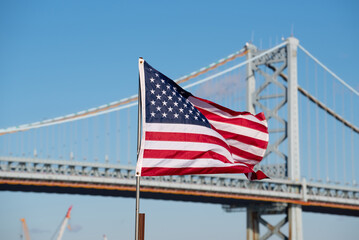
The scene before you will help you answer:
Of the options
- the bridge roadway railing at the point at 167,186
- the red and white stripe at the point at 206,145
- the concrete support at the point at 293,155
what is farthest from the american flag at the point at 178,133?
the concrete support at the point at 293,155

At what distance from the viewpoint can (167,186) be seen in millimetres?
65688

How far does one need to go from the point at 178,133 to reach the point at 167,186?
51061 millimetres

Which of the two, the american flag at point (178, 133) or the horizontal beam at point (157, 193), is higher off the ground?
the horizontal beam at point (157, 193)

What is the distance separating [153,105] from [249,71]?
67.6 metres

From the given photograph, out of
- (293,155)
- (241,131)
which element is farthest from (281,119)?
(241,131)

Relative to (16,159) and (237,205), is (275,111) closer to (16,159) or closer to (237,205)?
(237,205)

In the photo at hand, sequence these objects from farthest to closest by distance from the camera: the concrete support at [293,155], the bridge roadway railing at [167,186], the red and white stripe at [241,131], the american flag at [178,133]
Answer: the concrete support at [293,155], the bridge roadway railing at [167,186], the red and white stripe at [241,131], the american flag at [178,133]

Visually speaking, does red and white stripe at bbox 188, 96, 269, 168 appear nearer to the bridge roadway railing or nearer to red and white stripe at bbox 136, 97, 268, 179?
red and white stripe at bbox 136, 97, 268, 179

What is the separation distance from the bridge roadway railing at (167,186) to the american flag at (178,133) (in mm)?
43668

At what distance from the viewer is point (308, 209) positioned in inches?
3307

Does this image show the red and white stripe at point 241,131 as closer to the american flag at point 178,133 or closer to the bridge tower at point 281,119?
the american flag at point 178,133

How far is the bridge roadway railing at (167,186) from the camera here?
60156 mm

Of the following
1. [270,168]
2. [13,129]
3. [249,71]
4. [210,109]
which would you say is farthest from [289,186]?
[210,109]

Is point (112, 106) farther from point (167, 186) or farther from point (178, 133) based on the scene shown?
point (178, 133)
